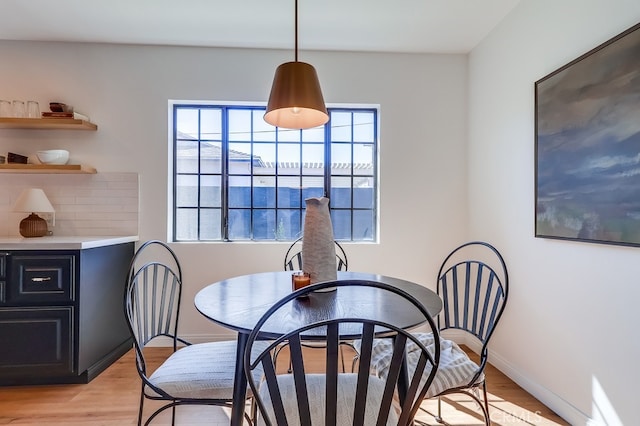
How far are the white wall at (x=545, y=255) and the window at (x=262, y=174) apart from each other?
0.90m

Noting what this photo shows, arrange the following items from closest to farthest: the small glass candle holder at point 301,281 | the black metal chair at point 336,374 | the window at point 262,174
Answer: the black metal chair at point 336,374, the small glass candle holder at point 301,281, the window at point 262,174

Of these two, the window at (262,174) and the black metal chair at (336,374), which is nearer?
the black metal chair at (336,374)

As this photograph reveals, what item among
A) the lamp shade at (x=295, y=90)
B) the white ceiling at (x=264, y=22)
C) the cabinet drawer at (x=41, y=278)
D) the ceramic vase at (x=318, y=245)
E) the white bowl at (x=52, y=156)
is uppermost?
the white ceiling at (x=264, y=22)

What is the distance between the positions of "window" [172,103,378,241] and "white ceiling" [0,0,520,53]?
21.0 inches

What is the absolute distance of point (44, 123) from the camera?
8.23 ft

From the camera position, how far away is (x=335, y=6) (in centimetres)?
223

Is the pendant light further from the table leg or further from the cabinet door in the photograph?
the cabinet door

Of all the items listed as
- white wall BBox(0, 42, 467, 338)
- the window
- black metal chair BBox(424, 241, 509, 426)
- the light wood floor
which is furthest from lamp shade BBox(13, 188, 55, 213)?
black metal chair BBox(424, 241, 509, 426)

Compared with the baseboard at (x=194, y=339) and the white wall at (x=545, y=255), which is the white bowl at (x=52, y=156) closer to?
the baseboard at (x=194, y=339)

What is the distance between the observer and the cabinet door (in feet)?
6.80

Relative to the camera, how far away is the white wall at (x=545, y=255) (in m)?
1.51

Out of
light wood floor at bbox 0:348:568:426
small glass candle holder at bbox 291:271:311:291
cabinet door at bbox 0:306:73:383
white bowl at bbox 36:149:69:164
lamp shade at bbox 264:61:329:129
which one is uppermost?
lamp shade at bbox 264:61:329:129

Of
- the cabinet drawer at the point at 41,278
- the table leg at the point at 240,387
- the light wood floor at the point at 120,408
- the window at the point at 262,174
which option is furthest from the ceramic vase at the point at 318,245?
the cabinet drawer at the point at 41,278

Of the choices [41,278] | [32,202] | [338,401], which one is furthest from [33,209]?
[338,401]
